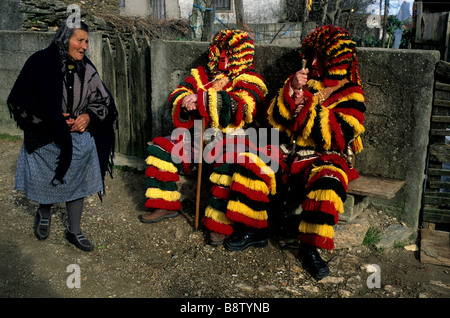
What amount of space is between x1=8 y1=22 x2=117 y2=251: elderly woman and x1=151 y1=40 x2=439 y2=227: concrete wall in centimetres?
204

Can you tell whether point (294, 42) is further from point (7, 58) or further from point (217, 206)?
point (217, 206)

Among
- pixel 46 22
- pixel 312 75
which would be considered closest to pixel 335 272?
pixel 312 75

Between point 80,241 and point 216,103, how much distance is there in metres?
1.79

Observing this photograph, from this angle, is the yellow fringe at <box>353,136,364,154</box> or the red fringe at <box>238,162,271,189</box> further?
the yellow fringe at <box>353,136,364,154</box>

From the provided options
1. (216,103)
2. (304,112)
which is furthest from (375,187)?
(216,103)

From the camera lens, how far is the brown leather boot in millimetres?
4535

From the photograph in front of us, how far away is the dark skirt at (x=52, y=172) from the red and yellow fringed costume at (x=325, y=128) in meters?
1.76

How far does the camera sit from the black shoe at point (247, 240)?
3990 mm

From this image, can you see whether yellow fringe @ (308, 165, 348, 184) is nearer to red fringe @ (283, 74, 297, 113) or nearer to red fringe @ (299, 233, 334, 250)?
red fringe @ (299, 233, 334, 250)

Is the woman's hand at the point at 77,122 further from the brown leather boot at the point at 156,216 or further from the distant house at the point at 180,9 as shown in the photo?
the distant house at the point at 180,9

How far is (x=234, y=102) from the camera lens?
4.18 meters

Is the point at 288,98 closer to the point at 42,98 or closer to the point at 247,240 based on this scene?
the point at 247,240

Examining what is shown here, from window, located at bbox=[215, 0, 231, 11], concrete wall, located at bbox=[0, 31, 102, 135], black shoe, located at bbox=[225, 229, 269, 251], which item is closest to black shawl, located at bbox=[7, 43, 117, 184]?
black shoe, located at bbox=[225, 229, 269, 251]
